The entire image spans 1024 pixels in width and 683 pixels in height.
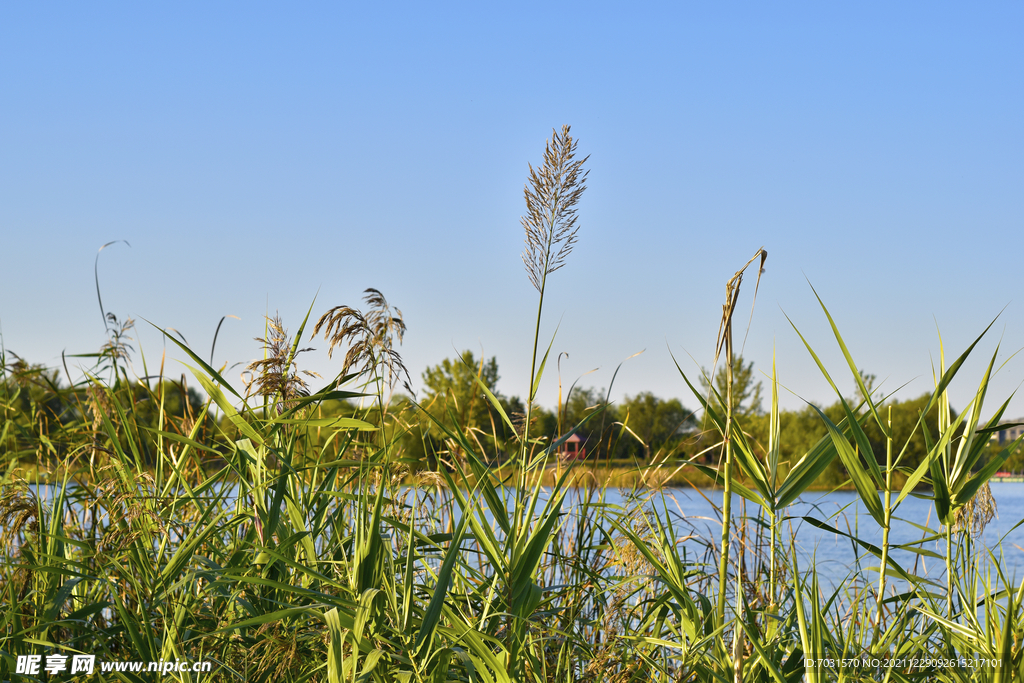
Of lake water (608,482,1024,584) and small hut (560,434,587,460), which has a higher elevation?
small hut (560,434,587,460)

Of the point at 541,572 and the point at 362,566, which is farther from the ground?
the point at 362,566

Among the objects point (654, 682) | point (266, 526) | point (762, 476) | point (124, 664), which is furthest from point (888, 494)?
point (124, 664)

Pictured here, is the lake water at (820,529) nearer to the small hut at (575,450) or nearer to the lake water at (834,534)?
the lake water at (834,534)

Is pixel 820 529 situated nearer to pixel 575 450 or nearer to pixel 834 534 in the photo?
pixel 834 534

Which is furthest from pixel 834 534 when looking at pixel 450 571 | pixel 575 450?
pixel 450 571

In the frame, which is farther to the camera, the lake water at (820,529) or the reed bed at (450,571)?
the lake water at (820,529)

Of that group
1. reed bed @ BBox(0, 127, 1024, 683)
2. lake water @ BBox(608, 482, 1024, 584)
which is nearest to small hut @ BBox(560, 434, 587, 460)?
reed bed @ BBox(0, 127, 1024, 683)

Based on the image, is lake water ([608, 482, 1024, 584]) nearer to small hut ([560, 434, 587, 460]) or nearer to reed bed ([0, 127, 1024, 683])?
reed bed ([0, 127, 1024, 683])

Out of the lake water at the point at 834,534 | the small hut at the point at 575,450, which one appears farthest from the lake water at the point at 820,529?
the small hut at the point at 575,450

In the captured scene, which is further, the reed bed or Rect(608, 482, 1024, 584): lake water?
Rect(608, 482, 1024, 584): lake water

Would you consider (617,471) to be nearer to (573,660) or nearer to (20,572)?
(573,660)

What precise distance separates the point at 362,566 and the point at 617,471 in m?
1.37

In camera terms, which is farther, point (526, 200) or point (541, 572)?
point (541, 572)

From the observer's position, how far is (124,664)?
1.75 metres
